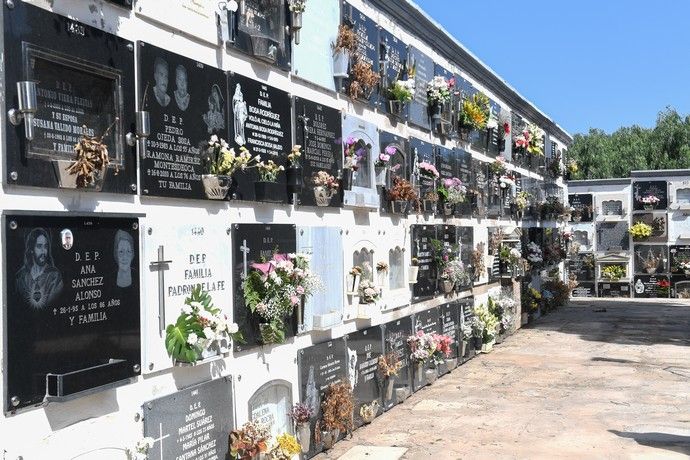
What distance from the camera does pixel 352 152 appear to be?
9008 millimetres

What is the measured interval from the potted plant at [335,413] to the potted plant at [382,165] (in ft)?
9.08

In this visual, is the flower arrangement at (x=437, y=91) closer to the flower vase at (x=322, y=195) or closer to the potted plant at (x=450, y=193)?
the potted plant at (x=450, y=193)

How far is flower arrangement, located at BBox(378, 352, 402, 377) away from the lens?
9.70 meters

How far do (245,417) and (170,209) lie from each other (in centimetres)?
204

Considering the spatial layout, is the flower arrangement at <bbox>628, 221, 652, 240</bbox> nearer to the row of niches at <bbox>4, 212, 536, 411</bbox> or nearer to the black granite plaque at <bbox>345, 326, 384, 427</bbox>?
the black granite plaque at <bbox>345, 326, 384, 427</bbox>

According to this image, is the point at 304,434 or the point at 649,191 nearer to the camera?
the point at 304,434

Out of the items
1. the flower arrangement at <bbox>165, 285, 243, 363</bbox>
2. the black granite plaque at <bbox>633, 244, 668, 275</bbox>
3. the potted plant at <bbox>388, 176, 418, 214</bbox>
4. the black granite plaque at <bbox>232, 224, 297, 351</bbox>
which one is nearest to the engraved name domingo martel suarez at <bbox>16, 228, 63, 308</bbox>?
the flower arrangement at <bbox>165, 285, 243, 363</bbox>

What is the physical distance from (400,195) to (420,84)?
8.20 feet

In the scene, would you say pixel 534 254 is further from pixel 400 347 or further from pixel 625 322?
pixel 400 347

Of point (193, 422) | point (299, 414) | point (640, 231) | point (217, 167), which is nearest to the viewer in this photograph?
point (193, 422)

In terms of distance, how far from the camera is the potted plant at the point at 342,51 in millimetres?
8695

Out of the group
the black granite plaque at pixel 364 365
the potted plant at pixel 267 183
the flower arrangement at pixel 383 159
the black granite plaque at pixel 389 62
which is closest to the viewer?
the potted plant at pixel 267 183

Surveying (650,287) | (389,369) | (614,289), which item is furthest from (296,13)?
(614,289)

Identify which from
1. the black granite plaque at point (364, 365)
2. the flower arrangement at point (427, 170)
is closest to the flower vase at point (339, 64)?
the black granite plaque at point (364, 365)
